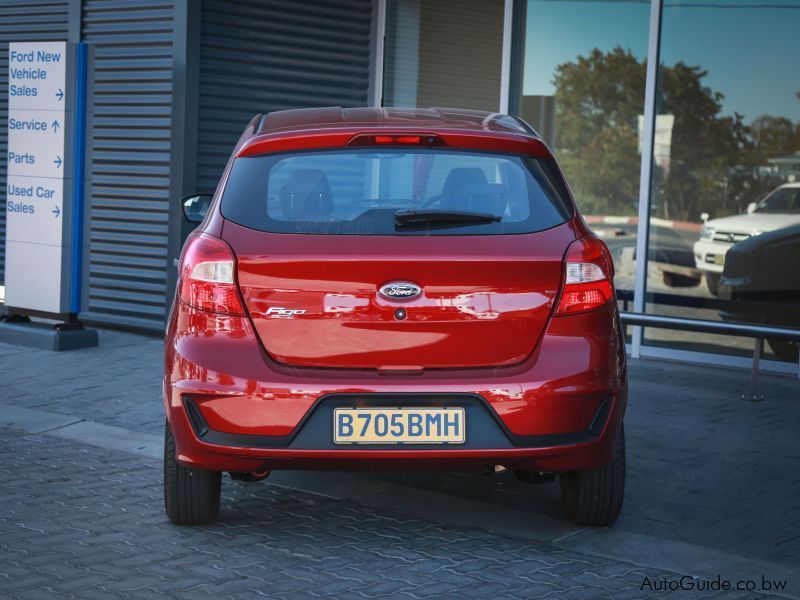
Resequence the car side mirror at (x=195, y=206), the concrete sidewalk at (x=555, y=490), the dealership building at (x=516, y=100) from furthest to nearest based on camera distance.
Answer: the dealership building at (x=516, y=100)
the car side mirror at (x=195, y=206)
the concrete sidewalk at (x=555, y=490)

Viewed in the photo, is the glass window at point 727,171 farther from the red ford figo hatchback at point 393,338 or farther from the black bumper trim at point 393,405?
the black bumper trim at point 393,405

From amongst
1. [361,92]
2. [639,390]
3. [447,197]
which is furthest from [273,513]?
[361,92]

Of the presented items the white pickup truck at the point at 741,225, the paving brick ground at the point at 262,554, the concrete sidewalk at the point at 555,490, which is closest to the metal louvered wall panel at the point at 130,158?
the concrete sidewalk at the point at 555,490

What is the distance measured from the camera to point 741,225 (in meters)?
9.75

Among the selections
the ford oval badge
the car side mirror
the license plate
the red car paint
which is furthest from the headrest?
the car side mirror

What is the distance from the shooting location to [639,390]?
8.50 metres

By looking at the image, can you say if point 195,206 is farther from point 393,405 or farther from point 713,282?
point 713,282

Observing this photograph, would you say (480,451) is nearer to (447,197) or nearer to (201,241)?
(447,197)

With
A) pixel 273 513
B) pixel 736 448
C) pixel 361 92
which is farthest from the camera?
pixel 361 92

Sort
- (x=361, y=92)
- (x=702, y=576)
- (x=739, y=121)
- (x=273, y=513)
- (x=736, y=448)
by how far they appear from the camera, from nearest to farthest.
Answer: (x=702, y=576)
(x=273, y=513)
(x=736, y=448)
(x=739, y=121)
(x=361, y=92)

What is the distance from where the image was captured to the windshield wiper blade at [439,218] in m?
4.52

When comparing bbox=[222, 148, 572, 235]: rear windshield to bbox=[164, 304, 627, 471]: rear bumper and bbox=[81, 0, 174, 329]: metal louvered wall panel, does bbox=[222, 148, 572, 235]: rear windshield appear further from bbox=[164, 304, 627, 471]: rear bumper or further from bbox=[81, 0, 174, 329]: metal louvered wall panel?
bbox=[81, 0, 174, 329]: metal louvered wall panel

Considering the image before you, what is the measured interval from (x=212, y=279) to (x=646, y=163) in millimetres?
6182

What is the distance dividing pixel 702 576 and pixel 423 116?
215cm
